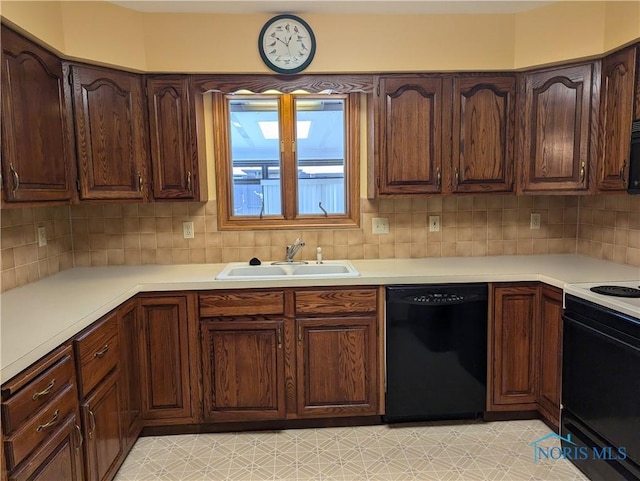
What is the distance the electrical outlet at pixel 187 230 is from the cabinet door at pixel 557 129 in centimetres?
215

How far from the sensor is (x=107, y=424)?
6.68 ft

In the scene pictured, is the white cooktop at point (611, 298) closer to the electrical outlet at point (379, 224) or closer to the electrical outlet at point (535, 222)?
the electrical outlet at point (535, 222)

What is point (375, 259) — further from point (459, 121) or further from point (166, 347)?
point (166, 347)

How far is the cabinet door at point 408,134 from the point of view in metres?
2.70

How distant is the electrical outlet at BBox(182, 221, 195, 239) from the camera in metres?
3.00

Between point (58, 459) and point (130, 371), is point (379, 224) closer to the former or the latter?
point (130, 371)

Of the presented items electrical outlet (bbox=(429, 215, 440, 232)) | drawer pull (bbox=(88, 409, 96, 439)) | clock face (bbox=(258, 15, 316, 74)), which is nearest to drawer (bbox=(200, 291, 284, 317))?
drawer pull (bbox=(88, 409, 96, 439))

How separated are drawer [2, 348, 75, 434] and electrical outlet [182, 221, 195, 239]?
4.50 feet

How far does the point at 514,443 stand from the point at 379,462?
0.77 m

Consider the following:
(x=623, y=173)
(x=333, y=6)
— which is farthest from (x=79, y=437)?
(x=623, y=173)

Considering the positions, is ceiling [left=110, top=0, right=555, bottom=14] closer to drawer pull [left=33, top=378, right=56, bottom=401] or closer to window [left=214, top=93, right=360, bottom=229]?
window [left=214, top=93, right=360, bottom=229]

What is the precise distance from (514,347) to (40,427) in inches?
91.8

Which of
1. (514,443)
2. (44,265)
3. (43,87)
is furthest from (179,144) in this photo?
(514,443)

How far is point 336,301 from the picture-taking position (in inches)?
99.7
